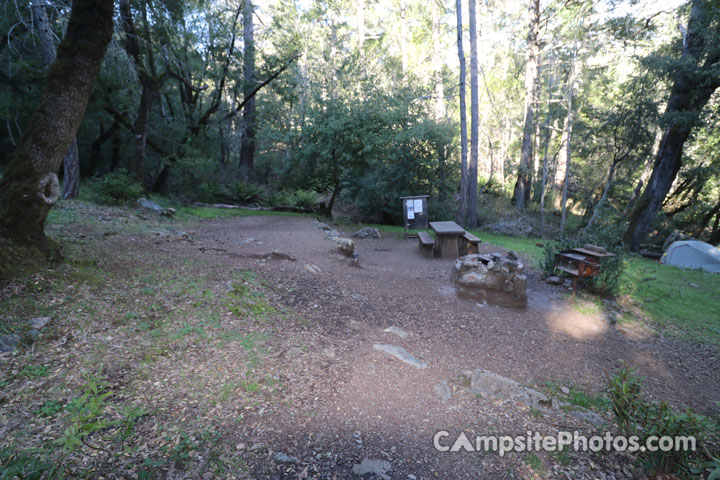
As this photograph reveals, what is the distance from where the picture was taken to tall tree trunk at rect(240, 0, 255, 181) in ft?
49.1

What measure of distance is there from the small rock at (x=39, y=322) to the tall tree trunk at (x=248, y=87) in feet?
47.1

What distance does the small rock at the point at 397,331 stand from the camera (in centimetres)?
433

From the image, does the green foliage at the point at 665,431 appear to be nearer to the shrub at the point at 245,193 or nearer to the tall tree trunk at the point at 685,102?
the tall tree trunk at the point at 685,102

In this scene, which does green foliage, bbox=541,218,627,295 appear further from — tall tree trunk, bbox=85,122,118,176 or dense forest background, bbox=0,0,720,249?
tall tree trunk, bbox=85,122,118,176

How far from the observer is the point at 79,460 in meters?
→ 1.89

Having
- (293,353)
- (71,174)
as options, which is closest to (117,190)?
(71,174)

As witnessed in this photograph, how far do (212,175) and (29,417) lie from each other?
668 inches

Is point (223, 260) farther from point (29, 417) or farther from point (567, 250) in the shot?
point (567, 250)

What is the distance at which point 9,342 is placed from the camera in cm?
265

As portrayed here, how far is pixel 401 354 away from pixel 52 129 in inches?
168

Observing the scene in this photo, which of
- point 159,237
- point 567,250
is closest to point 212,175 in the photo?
point 159,237

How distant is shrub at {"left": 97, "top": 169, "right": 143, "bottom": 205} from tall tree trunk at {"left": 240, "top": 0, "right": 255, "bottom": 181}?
22.5 feet

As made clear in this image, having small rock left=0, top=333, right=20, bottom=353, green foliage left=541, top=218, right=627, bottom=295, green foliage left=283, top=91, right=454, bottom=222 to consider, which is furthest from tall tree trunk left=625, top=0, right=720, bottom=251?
small rock left=0, top=333, right=20, bottom=353

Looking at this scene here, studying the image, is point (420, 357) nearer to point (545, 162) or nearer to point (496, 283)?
point (496, 283)
